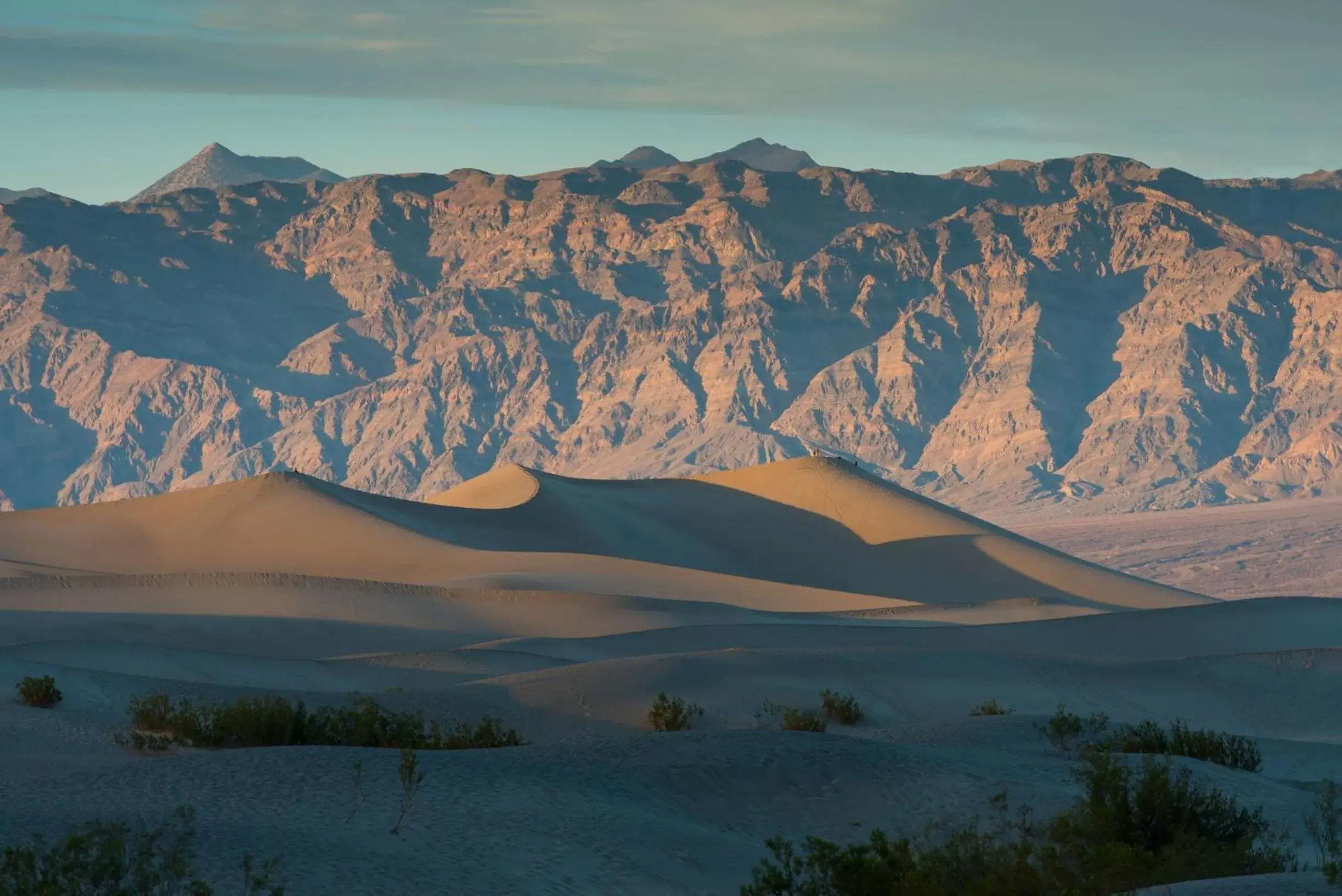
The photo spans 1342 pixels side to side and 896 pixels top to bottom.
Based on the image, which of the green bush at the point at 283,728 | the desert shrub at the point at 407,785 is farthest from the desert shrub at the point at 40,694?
the desert shrub at the point at 407,785

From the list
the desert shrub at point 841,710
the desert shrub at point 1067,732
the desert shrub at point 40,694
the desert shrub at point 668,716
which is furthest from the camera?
the desert shrub at point 841,710

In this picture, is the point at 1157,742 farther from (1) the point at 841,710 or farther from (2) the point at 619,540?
(2) the point at 619,540

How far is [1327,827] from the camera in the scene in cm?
1389

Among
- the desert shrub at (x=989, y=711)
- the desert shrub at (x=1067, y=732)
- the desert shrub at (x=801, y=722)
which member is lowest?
the desert shrub at (x=989, y=711)

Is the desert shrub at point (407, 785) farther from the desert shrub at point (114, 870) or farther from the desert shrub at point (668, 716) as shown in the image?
the desert shrub at point (668, 716)

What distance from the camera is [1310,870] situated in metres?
10.9

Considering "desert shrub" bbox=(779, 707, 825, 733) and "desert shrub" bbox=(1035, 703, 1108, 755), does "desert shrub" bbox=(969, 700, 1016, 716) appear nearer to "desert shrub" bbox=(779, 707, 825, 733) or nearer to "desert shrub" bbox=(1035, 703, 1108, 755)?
"desert shrub" bbox=(1035, 703, 1108, 755)

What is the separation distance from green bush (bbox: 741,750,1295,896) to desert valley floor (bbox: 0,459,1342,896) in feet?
2.02

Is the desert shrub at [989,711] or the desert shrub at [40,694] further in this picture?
the desert shrub at [989,711]

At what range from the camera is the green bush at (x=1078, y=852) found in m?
10.4

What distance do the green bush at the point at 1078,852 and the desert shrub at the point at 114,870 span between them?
2755 mm

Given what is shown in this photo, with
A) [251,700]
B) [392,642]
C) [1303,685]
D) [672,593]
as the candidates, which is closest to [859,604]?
[672,593]

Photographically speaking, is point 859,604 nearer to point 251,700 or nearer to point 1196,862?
point 251,700

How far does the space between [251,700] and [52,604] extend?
23.3m
